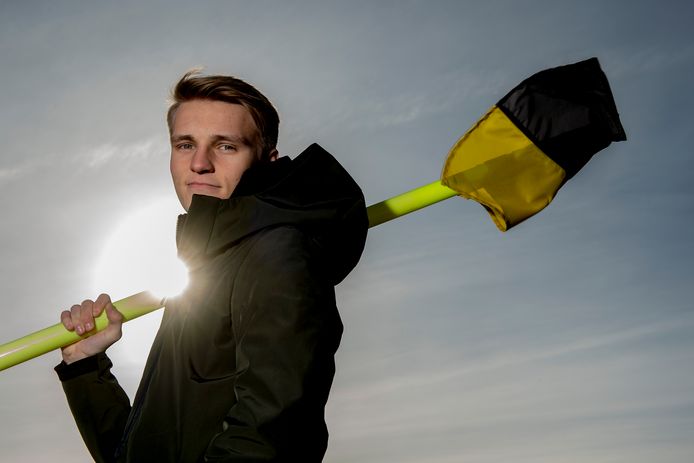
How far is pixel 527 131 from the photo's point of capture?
13.9 ft

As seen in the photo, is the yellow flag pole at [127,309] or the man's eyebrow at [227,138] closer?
the man's eyebrow at [227,138]

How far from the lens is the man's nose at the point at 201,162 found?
3848 mm

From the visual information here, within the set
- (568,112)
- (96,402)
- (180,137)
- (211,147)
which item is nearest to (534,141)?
(568,112)

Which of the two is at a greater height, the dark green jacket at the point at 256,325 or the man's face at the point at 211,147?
the man's face at the point at 211,147

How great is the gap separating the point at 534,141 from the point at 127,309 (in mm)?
2313

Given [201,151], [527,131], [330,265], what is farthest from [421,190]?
[330,265]

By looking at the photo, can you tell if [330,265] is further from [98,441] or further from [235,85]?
[98,441]

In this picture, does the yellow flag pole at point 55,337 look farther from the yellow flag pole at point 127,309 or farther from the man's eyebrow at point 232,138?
the man's eyebrow at point 232,138

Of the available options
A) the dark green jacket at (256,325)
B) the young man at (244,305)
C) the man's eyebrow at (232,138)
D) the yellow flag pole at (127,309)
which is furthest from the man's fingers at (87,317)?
the man's eyebrow at (232,138)

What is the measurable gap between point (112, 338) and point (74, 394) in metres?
0.34

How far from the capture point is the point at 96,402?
4152 millimetres

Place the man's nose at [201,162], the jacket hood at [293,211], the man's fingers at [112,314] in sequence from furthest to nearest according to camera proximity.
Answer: the man's fingers at [112,314], the man's nose at [201,162], the jacket hood at [293,211]

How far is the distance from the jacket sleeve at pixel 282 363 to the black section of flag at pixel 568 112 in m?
1.87

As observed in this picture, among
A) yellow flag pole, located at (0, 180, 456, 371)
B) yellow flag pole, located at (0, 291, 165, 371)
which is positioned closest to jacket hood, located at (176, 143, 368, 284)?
yellow flag pole, located at (0, 291, 165, 371)
